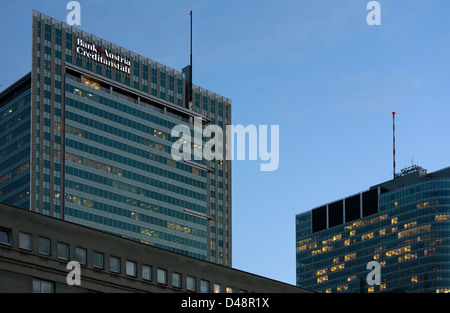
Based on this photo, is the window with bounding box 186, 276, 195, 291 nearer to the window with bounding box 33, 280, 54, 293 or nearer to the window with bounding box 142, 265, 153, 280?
the window with bounding box 142, 265, 153, 280

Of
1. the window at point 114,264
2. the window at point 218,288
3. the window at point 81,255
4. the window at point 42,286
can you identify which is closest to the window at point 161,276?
the window at point 114,264

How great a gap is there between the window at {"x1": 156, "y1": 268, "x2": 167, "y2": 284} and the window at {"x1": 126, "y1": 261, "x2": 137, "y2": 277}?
11.2 feet

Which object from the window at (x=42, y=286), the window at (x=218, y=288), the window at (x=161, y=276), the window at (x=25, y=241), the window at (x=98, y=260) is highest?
the window at (x=25, y=241)

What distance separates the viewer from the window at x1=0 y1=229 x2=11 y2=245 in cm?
9381

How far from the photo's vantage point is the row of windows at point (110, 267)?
314 feet

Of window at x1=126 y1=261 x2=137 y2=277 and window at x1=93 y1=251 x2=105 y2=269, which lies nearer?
window at x1=93 y1=251 x2=105 y2=269

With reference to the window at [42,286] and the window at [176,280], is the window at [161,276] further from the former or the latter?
the window at [42,286]

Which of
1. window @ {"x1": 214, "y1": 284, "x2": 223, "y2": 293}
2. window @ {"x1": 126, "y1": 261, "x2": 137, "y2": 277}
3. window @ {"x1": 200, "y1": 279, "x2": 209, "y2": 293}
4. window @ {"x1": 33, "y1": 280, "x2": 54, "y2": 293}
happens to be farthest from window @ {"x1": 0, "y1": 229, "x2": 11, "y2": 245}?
window @ {"x1": 214, "y1": 284, "x2": 223, "y2": 293}

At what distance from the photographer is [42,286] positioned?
9606 centimetres

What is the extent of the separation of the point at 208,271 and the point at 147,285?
957 cm

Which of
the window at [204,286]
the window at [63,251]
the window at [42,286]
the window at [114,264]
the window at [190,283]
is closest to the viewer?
the window at [42,286]
